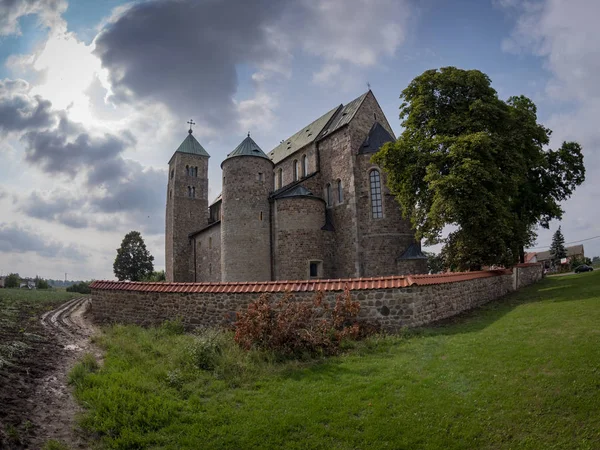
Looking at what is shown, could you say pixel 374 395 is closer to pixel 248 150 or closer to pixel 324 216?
pixel 324 216

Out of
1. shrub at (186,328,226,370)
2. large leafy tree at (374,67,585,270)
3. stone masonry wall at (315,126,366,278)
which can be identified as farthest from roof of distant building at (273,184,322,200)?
shrub at (186,328,226,370)

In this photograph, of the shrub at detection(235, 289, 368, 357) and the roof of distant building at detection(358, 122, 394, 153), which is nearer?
the shrub at detection(235, 289, 368, 357)

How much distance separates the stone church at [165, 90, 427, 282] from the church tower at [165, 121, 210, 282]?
15.4 m

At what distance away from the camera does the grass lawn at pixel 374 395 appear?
17.9 feet

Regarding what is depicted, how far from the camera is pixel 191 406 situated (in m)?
6.78

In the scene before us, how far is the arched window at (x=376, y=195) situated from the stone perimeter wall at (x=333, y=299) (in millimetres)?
8128

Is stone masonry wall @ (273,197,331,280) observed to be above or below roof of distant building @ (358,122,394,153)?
below

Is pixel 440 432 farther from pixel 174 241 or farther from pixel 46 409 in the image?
pixel 174 241

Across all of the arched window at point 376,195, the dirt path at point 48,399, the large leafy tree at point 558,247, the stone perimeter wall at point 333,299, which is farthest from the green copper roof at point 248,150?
the large leafy tree at point 558,247

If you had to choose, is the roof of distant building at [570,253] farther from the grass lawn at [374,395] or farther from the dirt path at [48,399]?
the dirt path at [48,399]

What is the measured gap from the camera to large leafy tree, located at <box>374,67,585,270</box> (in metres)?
17.3

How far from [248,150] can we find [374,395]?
22.2 m

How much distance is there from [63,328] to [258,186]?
46.6 ft

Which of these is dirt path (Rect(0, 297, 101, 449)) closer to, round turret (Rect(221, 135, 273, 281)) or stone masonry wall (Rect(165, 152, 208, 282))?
round turret (Rect(221, 135, 273, 281))
